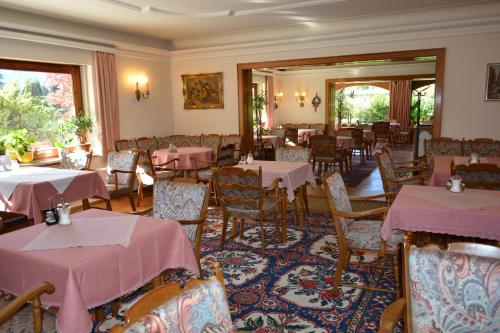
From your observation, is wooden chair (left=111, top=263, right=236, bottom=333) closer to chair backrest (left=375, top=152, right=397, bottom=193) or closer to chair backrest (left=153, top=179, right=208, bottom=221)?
chair backrest (left=153, top=179, right=208, bottom=221)

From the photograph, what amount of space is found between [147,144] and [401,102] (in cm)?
1213

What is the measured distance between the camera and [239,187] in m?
3.83

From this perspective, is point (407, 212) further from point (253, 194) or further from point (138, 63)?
point (138, 63)

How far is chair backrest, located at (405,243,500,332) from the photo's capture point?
4.72 feet

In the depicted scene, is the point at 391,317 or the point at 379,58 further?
the point at 379,58

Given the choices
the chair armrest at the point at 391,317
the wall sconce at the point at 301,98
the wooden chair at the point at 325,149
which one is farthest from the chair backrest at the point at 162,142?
the chair armrest at the point at 391,317

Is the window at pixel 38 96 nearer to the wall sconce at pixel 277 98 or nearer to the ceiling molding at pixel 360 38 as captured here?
the ceiling molding at pixel 360 38

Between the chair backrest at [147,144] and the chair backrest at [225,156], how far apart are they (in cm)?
217

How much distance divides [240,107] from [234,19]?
79.0 inches

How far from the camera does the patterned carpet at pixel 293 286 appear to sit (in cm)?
271

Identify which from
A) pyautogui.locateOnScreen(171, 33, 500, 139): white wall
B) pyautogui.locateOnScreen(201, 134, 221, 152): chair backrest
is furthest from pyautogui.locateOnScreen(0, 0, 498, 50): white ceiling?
pyautogui.locateOnScreen(201, 134, 221, 152): chair backrest

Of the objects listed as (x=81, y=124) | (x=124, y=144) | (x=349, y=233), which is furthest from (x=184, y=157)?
(x=349, y=233)

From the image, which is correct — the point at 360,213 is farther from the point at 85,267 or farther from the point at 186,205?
the point at 85,267

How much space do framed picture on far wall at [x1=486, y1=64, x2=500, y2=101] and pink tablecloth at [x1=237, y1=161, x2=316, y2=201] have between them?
323 centimetres
